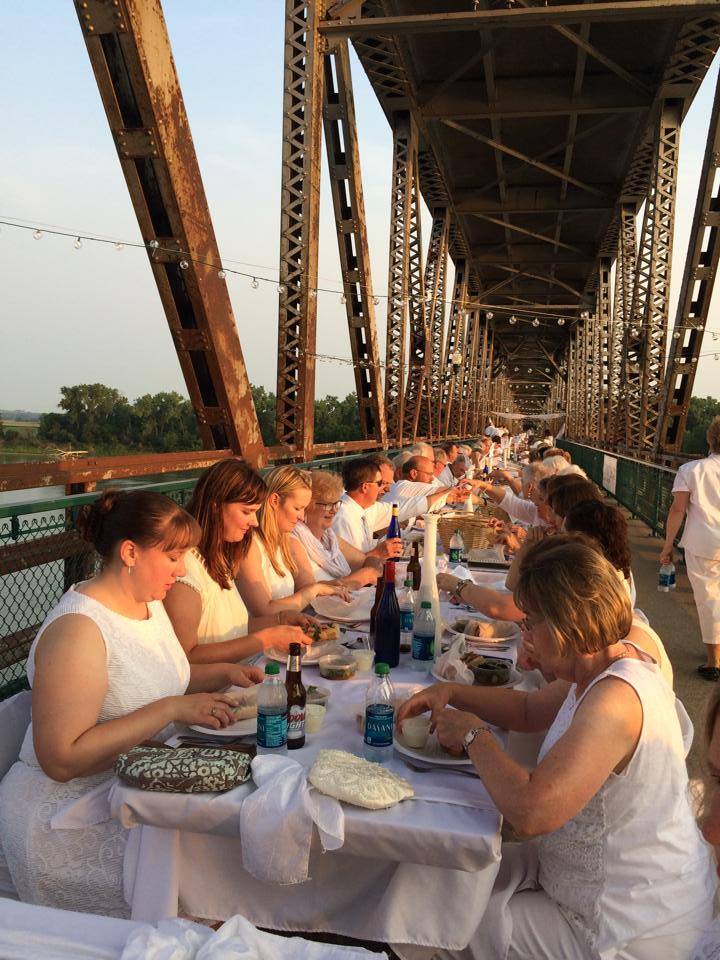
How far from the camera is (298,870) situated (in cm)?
Result: 157

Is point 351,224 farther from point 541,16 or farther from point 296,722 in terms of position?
point 296,722

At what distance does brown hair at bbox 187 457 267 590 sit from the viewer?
9.60ft

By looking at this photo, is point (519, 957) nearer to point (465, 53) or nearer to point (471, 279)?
point (465, 53)

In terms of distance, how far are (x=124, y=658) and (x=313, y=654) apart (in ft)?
2.50

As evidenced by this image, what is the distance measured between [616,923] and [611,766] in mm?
368

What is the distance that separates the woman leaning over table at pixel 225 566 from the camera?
277 cm

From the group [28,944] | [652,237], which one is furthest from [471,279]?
[28,944]

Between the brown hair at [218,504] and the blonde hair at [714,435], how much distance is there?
3.57 m

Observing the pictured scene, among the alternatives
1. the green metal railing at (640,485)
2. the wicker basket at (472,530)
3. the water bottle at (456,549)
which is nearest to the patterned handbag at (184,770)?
the water bottle at (456,549)

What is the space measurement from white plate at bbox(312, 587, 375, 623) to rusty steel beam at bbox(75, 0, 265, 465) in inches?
122

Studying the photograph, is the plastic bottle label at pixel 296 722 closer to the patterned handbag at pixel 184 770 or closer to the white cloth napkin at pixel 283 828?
the patterned handbag at pixel 184 770

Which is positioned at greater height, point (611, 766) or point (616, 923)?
point (611, 766)

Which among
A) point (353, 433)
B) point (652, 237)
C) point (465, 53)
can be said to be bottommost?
point (353, 433)

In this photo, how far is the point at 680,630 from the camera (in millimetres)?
6227
